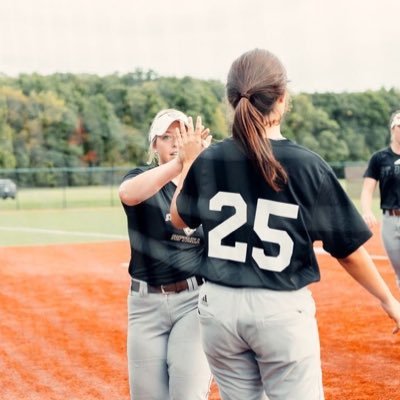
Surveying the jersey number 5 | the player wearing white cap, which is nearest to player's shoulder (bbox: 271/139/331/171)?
the jersey number 5

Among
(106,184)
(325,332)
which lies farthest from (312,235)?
(106,184)

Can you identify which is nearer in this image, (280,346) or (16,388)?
(280,346)

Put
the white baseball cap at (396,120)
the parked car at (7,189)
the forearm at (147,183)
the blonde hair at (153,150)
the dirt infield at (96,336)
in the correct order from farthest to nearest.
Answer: the parked car at (7,189), the white baseball cap at (396,120), the dirt infield at (96,336), the blonde hair at (153,150), the forearm at (147,183)

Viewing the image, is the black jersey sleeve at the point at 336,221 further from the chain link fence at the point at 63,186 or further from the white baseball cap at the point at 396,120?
the chain link fence at the point at 63,186

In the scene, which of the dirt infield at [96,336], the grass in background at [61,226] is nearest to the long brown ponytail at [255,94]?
the dirt infield at [96,336]

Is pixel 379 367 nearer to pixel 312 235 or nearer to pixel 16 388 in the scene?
A: pixel 16 388

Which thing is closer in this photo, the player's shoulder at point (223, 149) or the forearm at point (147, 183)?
the player's shoulder at point (223, 149)

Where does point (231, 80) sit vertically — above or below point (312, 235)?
above

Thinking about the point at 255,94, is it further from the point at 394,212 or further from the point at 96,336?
the point at 96,336

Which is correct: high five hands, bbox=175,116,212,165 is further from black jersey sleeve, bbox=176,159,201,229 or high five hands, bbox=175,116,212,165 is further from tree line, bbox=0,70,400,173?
tree line, bbox=0,70,400,173

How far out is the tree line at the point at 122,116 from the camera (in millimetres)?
15195

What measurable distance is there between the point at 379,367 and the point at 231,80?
348 cm

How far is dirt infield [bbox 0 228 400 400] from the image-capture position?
4957 millimetres

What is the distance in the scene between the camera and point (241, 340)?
2230mm
